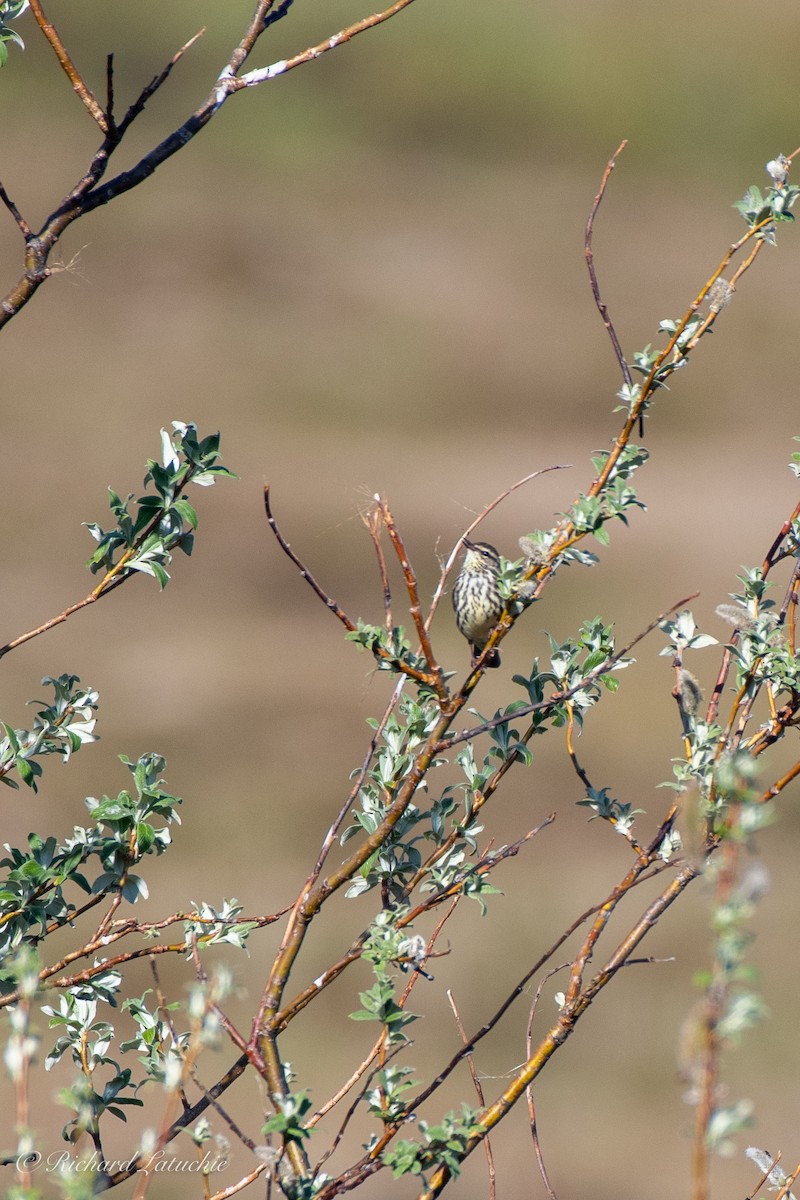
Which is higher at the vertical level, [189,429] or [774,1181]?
[189,429]

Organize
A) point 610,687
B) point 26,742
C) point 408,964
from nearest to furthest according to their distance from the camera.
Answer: point 408,964
point 610,687
point 26,742

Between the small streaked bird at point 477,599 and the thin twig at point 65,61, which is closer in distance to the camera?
the thin twig at point 65,61

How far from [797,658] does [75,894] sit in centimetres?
728

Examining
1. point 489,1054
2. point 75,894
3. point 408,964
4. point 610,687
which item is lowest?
point 408,964

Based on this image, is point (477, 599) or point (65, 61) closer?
point (65, 61)

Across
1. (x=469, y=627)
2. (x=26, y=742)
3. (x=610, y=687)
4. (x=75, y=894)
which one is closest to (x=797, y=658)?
(x=610, y=687)

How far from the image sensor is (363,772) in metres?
2.21

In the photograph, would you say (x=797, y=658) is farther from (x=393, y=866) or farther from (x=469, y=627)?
(x=469, y=627)

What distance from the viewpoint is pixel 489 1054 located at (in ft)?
29.9

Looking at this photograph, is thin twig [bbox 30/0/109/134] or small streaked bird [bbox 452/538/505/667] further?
small streaked bird [bbox 452/538/505/667]

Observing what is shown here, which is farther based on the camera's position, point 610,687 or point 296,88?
point 296,88

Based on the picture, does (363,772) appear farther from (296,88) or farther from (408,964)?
(296,88)

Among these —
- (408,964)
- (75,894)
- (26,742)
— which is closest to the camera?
(408,964)

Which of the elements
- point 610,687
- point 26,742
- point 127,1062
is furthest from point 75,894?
point 610,687
